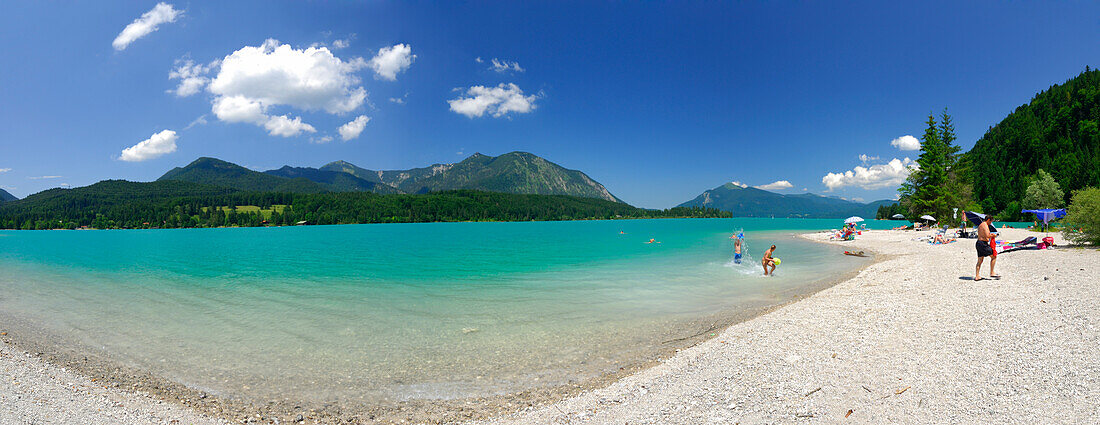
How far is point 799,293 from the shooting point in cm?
1702

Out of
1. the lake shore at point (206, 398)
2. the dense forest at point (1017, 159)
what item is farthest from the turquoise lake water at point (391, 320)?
the dense forest at point (1017, 159)

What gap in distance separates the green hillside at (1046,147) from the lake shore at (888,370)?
98.0 metres

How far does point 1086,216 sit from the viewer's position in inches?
864

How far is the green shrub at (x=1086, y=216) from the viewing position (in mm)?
21478

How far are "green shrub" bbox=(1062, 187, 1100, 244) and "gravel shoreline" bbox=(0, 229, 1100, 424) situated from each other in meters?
17.5

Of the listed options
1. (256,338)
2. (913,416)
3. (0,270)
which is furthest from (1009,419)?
(0,270)

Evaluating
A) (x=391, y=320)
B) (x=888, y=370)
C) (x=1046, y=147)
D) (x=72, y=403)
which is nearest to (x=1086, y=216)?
(x=888, y=370)

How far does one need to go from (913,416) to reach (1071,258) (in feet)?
73.0

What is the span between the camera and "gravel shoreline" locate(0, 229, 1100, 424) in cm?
555

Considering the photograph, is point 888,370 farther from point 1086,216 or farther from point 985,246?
point 1086,216

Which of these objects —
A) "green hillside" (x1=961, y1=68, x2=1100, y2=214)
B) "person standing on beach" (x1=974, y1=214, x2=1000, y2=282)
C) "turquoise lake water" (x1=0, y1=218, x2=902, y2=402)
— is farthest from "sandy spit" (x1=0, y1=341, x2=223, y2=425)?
"green hillside" (x1=961, y1=68, x2=1100, y2=214)

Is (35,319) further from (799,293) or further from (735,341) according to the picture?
(799,293)

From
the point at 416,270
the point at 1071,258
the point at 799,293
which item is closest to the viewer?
the point at 799,293

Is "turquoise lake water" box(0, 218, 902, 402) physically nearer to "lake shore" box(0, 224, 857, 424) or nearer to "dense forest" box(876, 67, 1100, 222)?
"lake shore" box(0, 224, 857, 424)
